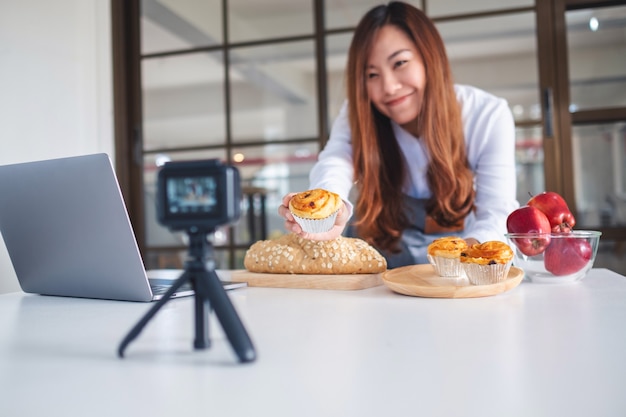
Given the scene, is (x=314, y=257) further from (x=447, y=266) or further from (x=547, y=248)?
(x=547, y=248)

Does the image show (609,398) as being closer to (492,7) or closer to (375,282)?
(375,282)

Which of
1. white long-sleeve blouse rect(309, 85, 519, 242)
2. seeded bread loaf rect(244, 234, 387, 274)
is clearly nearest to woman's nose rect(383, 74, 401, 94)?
white long-sleeve blouse rect(309, 85, 519, 242)

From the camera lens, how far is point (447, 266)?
98 cm

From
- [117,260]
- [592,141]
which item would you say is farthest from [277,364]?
[592,141]

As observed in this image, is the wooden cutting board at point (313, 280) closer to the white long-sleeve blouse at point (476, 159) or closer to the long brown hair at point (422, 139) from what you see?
the white long-sleeve blouse at point (476, 159)

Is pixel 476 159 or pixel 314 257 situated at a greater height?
pixel 476 159

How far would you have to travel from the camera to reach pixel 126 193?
320 cm

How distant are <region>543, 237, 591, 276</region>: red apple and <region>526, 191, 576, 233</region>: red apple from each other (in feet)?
0.32

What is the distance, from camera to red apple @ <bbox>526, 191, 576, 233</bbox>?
1.06m

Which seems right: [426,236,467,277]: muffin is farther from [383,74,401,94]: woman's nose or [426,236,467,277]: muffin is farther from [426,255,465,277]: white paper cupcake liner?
[383,74,401,94]: woman's nose

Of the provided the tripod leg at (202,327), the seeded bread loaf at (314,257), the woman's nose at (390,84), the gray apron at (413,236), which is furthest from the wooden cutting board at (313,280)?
the woman's nose at (390,84)

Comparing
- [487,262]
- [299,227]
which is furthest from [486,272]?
[299,227]

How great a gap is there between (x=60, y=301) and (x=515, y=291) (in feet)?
2.64

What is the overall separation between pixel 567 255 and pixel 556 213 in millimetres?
124
